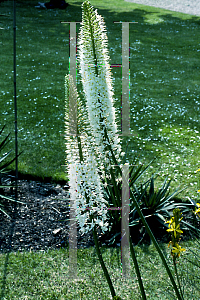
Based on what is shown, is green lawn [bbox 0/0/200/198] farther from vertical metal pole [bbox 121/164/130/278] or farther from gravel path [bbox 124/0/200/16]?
gravel path [bbox 124/0/200/16]

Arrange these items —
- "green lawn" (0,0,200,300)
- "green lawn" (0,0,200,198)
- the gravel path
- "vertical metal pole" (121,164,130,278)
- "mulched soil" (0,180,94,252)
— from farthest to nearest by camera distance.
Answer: the gravel path
"green lawn" (0,0,200,198)
"mulched soil" (0,180,94,252)
"green lawn" (0,0,200,300)
"vertical metal pole" (121,164,130,278)

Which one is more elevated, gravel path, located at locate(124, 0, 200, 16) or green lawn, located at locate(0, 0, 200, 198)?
gravel path, located at locate(124, 0, 200, 16)

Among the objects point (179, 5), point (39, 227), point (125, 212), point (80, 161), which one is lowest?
point (39, 227)

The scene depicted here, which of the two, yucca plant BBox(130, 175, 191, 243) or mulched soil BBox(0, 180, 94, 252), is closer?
mulched soil BBox(0, 180, 94, 252)

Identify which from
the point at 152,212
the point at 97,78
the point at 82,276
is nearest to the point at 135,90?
the point at 152,212

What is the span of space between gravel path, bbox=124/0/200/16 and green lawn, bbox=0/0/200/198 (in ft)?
7.03

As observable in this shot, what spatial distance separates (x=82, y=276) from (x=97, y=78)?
231 centimetres

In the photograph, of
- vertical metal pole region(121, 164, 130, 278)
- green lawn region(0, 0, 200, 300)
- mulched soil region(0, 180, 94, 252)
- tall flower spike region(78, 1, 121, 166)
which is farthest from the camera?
mulched soil region(0, 180, 94, 252)

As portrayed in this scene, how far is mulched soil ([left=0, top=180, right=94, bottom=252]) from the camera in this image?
146 inches

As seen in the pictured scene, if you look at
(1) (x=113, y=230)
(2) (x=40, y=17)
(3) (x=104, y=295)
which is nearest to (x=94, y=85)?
(3) (x=104, y=295)

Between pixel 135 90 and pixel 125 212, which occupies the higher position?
pixel 135 90

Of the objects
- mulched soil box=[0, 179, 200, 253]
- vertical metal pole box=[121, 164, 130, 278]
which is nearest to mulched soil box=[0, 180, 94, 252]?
mulched soil box=[0, 179, 200, 253]

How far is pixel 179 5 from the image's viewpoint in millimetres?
23625

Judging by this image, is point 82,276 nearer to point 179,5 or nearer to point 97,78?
point 97,78
